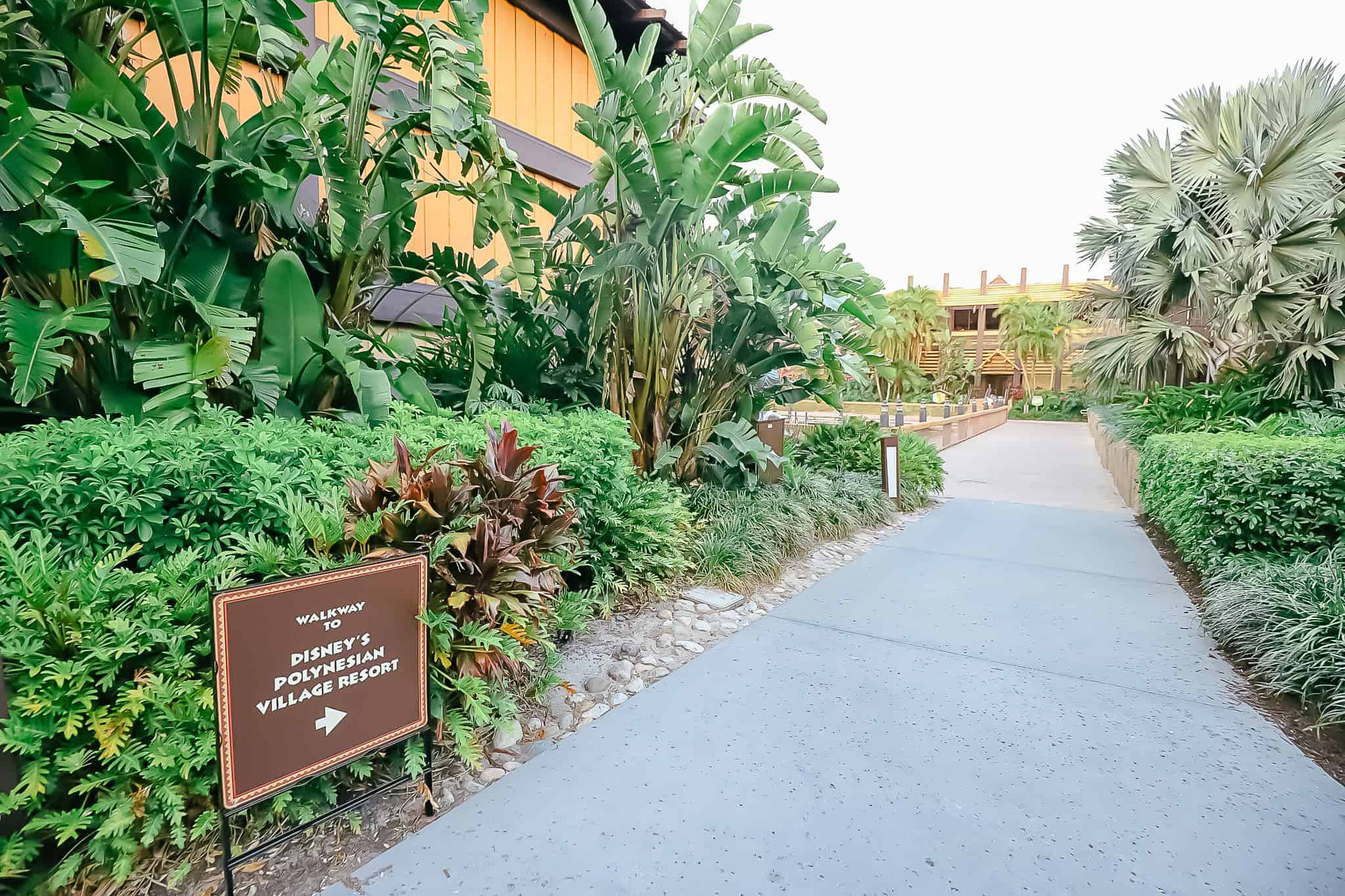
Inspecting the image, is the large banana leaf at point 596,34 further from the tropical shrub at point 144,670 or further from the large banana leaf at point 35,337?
the tropical shrub at point 144,670

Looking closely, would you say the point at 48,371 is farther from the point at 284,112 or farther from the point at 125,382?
the point at 284,112

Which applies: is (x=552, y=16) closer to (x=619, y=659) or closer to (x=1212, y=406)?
(x=619, y=659)

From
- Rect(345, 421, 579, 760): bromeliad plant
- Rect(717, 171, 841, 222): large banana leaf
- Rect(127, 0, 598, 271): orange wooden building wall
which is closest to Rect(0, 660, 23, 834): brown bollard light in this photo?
Rect(345, 421, 579, 760): bromeliad plant

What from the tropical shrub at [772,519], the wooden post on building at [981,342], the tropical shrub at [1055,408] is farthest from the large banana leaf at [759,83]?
the wooden post on building at [981,342]

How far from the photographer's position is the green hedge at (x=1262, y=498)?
485 centimetres

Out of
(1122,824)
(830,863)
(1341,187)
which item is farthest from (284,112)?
(1341,187)

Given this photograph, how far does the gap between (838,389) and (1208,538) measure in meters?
3.74

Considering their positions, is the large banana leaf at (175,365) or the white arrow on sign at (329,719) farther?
the large banana leaf at (175,365)

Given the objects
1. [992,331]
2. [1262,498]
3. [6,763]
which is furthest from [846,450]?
[992,331]

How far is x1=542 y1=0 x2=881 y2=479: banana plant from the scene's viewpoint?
5.35 m

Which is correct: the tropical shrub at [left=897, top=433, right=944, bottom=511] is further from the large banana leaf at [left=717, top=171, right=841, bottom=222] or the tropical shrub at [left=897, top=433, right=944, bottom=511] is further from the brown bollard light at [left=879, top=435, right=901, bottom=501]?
the large banana leaf at [left=717, top=171, right=841, bottom=222]

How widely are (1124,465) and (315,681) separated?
500 inches

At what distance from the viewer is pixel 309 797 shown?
2.47 m

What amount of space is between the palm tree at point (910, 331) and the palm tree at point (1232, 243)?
2395 cm
